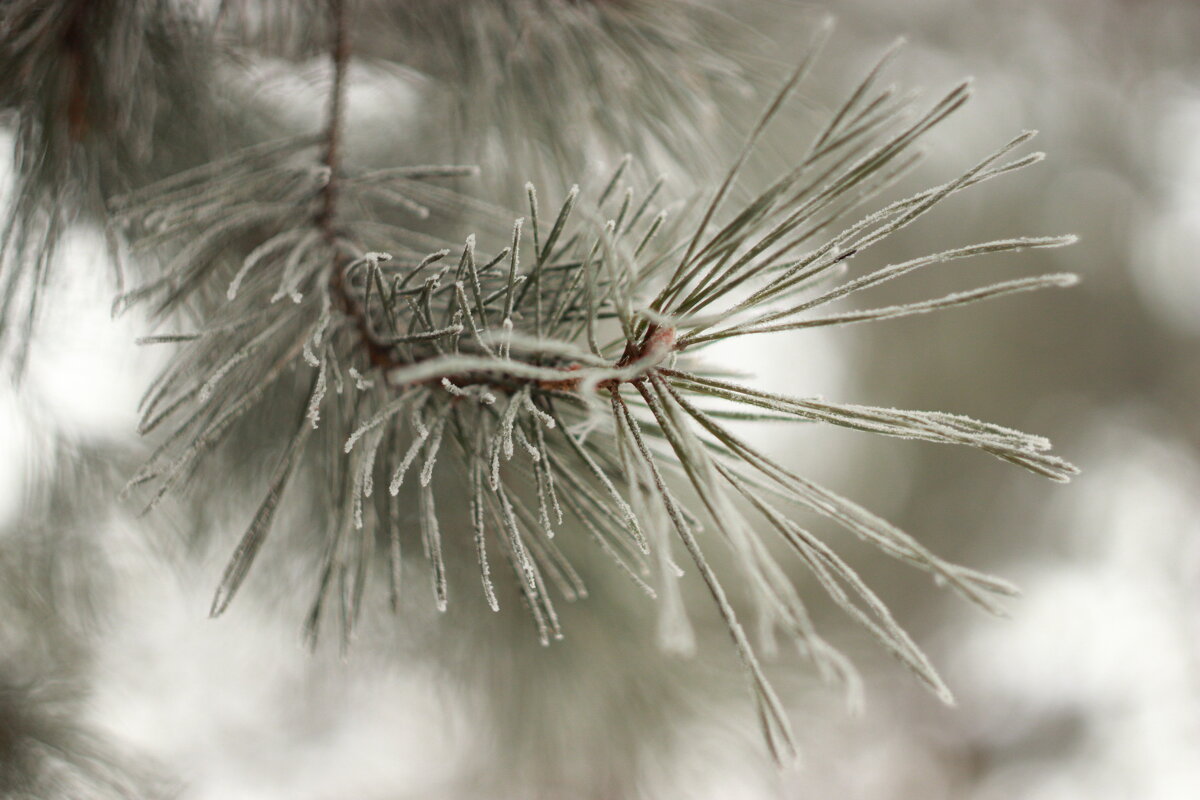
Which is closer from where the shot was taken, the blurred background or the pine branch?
the pine branch

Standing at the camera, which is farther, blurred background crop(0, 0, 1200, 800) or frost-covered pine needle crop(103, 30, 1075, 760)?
blurred background crop(0, 0, 1200, 800)

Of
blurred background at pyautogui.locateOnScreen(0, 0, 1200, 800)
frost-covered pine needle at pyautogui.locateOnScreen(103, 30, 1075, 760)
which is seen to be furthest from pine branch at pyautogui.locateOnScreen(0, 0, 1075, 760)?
blurred background at pyautogui.locateOnScreen(0, 0, 1200, 800)

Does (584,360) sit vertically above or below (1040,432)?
below

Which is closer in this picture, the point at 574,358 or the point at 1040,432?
the point at 574,358

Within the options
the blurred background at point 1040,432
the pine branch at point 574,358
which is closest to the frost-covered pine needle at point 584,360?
the pine branch at point 574,358

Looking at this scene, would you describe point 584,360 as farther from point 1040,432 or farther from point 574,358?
point 1040,432

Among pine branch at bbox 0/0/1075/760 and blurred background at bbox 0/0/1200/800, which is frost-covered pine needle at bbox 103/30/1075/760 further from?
blurred background at bbox 0/0/1200/800

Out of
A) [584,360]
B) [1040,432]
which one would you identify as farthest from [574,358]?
[1040,432]

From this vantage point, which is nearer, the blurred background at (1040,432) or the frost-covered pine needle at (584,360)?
the frost-covered pine needle at (584,360)

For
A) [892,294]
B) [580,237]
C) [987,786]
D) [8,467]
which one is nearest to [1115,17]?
[892,294]

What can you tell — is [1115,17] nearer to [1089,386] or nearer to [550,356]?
[1089,386]

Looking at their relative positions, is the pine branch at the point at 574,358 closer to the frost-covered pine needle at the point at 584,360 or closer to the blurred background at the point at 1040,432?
the frost-covered pine needle at the point at 584,360
